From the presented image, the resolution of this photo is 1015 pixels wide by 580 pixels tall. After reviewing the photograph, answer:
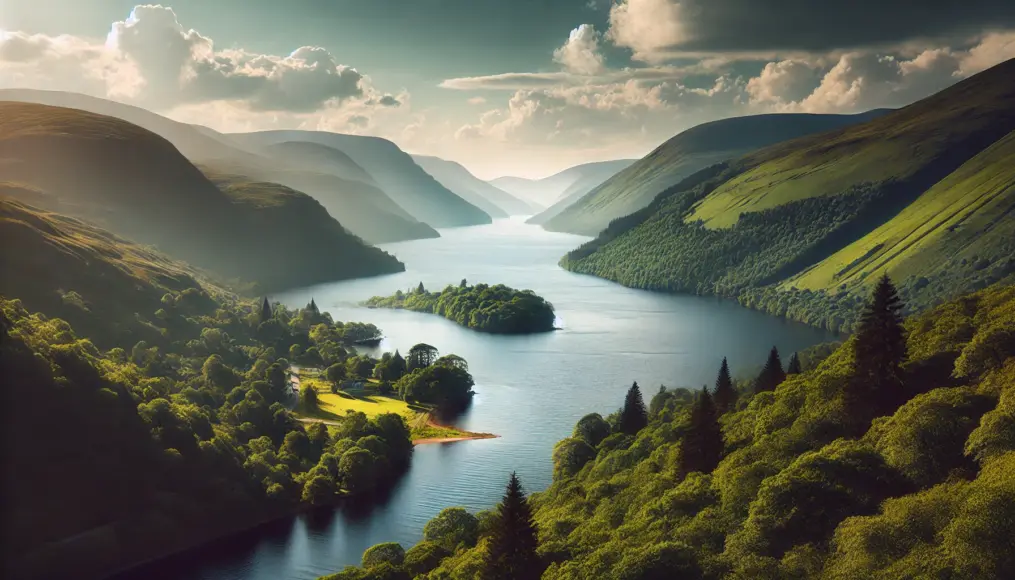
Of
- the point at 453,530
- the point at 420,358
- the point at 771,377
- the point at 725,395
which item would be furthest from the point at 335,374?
the point at 771,377

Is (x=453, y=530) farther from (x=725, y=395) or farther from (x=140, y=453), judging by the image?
(x=140, y=453)

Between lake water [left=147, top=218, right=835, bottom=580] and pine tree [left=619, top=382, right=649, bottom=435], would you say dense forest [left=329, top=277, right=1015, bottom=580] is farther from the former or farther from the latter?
pine tree [left=619, top=382, right=649, bottom=435]

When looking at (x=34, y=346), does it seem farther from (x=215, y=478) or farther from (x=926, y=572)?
(x=926, y=572)

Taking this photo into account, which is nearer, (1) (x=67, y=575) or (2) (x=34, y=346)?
(1) (x=67, y=575)

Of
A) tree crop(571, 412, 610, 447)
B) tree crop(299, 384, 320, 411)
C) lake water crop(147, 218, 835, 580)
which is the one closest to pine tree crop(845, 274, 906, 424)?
tree crop(571, 412, 610, 447)

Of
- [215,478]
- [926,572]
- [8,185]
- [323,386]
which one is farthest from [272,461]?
[8,185]
